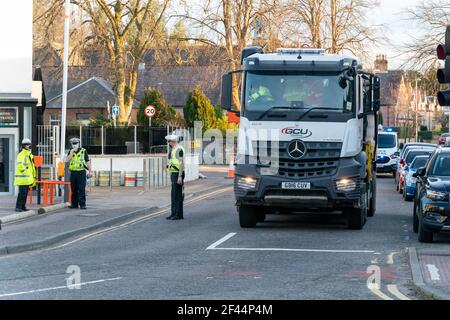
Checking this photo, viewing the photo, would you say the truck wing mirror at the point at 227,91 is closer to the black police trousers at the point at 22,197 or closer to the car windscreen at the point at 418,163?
the black police trousers at the point at 22,197

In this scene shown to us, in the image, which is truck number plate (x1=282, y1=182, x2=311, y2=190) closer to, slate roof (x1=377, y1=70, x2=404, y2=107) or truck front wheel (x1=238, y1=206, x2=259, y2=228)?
truck front wheel (x1=238, y1=206, x2=259, y2=228)

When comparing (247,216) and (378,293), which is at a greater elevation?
(247,216)

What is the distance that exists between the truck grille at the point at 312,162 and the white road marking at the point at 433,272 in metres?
4.94

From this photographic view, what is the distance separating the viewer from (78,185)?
25.8m

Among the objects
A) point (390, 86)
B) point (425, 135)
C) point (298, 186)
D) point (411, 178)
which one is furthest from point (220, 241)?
point (390, 86)

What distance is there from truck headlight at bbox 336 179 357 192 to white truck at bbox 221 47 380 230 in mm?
18

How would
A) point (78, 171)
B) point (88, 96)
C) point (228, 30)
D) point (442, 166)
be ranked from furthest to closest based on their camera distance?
point (88, 96), point (228, 30), point (78, 171), point (442, 166)

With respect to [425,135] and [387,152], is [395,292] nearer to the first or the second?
[387,152]

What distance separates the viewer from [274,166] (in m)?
19.7

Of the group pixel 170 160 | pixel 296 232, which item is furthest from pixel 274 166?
pixel 170 160

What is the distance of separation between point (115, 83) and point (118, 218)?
31120 mm

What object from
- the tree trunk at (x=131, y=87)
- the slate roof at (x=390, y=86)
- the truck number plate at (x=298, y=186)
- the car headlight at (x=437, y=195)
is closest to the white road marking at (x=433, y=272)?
the car headlight at (x=437, y=195)

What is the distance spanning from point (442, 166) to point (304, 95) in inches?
115

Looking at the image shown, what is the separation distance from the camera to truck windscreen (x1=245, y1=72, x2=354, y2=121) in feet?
65.0
